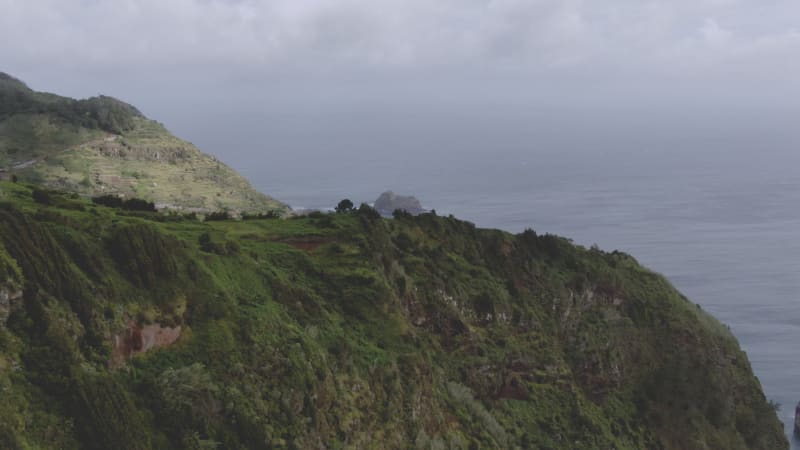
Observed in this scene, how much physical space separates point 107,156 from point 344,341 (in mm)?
91817

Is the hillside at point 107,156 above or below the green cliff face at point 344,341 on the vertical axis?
above

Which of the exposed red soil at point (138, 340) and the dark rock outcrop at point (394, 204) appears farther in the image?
the dark rock outcrop at point (394, 204)

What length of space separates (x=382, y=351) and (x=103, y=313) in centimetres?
1055

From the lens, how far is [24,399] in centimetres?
1377

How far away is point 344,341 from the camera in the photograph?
24391 millimetres

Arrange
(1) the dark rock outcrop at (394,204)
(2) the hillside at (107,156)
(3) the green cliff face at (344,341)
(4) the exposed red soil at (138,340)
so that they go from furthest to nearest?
(1) the dark rock outcrop at (394,204)
(2) the hillside at (107,156)
(4) the exposed red soil at (138,340)
(3) the green cliff face at (344,341)

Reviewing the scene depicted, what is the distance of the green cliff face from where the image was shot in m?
15.8

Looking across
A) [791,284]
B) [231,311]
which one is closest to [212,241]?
[231,311]

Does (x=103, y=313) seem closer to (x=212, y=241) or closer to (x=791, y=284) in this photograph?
(x=212, y=241)

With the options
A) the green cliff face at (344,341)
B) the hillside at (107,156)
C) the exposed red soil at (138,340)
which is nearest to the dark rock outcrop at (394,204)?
the hillside at (107,156)

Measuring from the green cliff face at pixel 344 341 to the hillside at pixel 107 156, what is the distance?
61.6m

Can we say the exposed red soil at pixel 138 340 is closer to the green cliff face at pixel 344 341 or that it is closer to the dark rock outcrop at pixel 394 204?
the green cliff face at pixel 344 341

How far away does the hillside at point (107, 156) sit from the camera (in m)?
94.6

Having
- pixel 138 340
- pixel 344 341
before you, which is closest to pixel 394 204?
pixel 344 341
